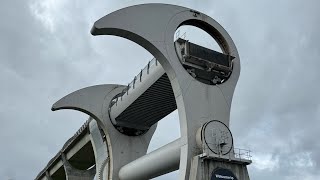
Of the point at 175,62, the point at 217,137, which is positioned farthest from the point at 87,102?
the point at 217,137

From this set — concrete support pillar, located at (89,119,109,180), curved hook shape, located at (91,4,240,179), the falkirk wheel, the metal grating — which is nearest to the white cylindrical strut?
the falkirk wheel

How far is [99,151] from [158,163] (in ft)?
49.5

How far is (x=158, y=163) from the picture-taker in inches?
1094

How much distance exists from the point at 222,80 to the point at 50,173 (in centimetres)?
5379

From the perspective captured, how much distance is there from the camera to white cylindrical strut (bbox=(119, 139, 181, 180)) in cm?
2611

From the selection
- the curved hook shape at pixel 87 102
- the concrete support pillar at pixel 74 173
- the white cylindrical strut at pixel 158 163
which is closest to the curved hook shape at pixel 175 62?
the white cylindrical strut at pixel 158 163

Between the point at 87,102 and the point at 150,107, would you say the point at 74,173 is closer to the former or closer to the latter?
the point at 87,102

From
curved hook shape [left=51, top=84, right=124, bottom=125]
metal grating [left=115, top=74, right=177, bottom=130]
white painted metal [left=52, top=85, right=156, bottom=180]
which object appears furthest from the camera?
curved hook shape [left=51, top=84, right=124, bottom=125]

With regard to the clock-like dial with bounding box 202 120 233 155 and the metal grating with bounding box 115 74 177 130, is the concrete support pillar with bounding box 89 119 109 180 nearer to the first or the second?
the metal grating with bounding box 115 74 177 130

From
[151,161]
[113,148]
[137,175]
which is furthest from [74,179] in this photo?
[151,161]

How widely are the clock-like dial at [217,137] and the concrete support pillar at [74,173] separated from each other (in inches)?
1485

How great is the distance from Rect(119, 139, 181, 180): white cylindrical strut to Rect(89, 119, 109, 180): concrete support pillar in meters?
6.69

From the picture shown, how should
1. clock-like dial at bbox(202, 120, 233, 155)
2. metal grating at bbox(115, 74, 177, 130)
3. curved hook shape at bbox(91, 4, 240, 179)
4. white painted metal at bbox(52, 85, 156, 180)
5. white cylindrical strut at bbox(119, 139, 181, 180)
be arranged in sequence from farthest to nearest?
white painted metal at bbox(52, 85, 156, 180)
metal grating at bbox(115, 74, 177, 130)
white cylindrical strut at bbox(119, 139, 181, 180)
curved hook shape at bbox(91, 4, 240, 179)
clock-like dial at bbox(202, 120, 233, 155)

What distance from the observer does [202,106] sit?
2517 cm
